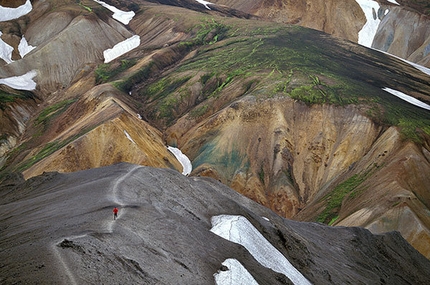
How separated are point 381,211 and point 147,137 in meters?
23.5

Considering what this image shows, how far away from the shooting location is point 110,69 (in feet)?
270

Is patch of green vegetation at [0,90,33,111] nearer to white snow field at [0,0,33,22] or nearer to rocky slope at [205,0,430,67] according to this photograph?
white snow field at [0,0,33,22]

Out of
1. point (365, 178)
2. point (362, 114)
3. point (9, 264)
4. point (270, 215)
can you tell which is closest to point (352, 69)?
point (362, 114)

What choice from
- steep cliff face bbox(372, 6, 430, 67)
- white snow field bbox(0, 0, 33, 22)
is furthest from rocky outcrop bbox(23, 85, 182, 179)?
steep cliff face bbox(372, 6, 430, 67)

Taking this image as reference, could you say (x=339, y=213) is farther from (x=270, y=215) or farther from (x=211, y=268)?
(x=211, y=268)

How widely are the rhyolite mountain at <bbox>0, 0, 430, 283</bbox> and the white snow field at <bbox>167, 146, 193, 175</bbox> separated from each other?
643mm

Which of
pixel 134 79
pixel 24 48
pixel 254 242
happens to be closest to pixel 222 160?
pixel 134 79

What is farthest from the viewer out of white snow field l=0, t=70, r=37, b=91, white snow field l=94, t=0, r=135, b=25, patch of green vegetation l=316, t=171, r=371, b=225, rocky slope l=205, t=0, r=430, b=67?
rocky slope l=205, t=0, r=430, b=67

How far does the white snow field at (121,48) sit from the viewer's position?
9194cm

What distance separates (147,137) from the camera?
57.2 meters

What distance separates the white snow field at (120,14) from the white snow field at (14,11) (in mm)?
11823

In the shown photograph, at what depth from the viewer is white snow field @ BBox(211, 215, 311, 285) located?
23891 millimetres

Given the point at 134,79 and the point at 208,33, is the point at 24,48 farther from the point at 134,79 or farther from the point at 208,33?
the point at 208,33

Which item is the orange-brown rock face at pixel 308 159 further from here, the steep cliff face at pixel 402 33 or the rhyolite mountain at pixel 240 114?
the steep cliff face at pixel 402 33
